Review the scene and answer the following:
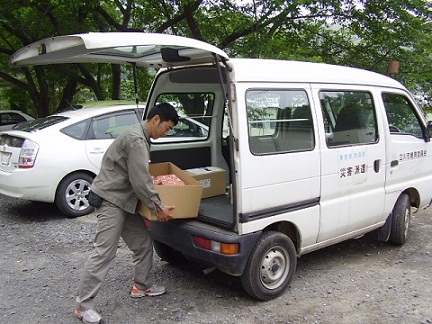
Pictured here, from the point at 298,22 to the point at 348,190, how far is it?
23.4ft

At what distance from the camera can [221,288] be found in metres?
4.10

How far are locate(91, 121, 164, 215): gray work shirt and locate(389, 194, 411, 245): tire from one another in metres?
2.97

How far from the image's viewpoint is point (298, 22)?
10.3m

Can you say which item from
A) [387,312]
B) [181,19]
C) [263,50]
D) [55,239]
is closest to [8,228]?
[55,239]

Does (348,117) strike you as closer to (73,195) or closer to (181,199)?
(181,199)

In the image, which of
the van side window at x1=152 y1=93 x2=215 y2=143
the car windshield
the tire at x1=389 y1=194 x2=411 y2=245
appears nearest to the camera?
the van side window at x1=152 y1=93 x2=215 y2=143

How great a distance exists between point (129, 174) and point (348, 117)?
89.9 inches

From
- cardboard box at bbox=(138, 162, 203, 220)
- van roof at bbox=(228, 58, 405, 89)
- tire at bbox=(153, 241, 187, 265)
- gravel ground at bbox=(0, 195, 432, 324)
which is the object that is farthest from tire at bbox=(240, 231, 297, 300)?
van roof at bbox=(228, 58, 405, 89)

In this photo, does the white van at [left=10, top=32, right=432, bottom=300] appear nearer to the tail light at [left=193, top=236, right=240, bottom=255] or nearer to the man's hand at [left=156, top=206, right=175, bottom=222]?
the tail light at [left=193, top=236, right=240, bottom=255]

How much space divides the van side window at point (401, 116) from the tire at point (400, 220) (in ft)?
2.54

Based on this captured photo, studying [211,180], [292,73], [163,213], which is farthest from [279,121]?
[163,213]

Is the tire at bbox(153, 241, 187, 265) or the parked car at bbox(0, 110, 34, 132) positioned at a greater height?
the parked car at bbox(0, 110, 34, 132)

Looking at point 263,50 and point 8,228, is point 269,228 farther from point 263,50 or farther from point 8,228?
point 263,50

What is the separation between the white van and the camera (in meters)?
3.39
